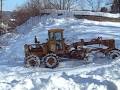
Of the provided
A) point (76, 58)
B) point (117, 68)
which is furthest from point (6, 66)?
point (117, 68)

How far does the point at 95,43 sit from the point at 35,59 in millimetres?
3489

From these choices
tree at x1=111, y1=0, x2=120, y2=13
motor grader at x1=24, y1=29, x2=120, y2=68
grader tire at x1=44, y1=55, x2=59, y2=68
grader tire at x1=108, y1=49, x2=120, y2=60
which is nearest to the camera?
grader tire at x1=44, y1=55, x2=59, y2=68

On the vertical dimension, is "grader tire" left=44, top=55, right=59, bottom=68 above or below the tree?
above

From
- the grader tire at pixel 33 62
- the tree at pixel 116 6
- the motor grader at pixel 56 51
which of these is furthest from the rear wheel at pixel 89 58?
the tree at pixel 116 6

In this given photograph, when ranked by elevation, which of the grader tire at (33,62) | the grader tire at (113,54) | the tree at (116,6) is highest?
the grader tire at (113,54)

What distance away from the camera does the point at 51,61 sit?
20.1m

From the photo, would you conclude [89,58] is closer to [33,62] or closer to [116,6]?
[33,62]

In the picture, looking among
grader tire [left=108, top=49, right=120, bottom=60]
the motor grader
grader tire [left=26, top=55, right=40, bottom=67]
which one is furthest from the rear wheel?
grader tire [left=26, top=55, right=40, bottom=67]

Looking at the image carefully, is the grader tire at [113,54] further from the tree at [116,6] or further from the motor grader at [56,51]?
the tree at [116,6]

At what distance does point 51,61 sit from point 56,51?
103 centimetres

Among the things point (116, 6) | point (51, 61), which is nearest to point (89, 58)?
point (51, 61)

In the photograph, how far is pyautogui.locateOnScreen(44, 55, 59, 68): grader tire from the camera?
2008 centimetres

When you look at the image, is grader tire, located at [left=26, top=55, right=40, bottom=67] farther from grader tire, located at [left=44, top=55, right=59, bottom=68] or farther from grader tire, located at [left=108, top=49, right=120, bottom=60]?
grader tire, located at [left=108, top=49, right=120, bottom=60]

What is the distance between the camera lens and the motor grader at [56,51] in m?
20.5
